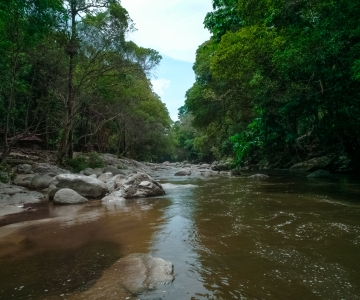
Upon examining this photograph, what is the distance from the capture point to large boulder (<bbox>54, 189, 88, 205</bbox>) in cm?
661

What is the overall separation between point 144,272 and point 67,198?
4.70 meters

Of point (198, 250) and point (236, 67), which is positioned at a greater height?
point (236, 67)

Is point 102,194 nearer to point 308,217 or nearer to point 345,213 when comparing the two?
point 308,217

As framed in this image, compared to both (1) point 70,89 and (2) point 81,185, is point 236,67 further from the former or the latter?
(1) point 70,89

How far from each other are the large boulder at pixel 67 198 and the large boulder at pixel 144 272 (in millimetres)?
4116

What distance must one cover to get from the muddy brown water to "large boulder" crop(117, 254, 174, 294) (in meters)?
0.08

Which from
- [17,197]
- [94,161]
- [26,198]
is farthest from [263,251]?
[94,161]

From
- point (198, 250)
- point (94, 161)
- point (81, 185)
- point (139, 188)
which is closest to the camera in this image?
point (198, 250)

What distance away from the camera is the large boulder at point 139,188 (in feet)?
24.7

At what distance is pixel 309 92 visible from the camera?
876 centimetres

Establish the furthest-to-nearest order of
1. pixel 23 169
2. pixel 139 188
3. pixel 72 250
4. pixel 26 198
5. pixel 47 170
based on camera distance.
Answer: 1. pixel 23 169
2. pixel 47 170
3. pixel 139 188
4. pixel 26 198
5. pixel 72 250

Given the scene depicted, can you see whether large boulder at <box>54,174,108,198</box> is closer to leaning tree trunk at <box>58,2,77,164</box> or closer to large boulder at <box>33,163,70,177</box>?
large boulder at <box>33,163,70,177</box>

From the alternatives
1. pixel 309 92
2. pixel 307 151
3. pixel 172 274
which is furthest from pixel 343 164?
pixel 172 274

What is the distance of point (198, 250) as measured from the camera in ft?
10.6
